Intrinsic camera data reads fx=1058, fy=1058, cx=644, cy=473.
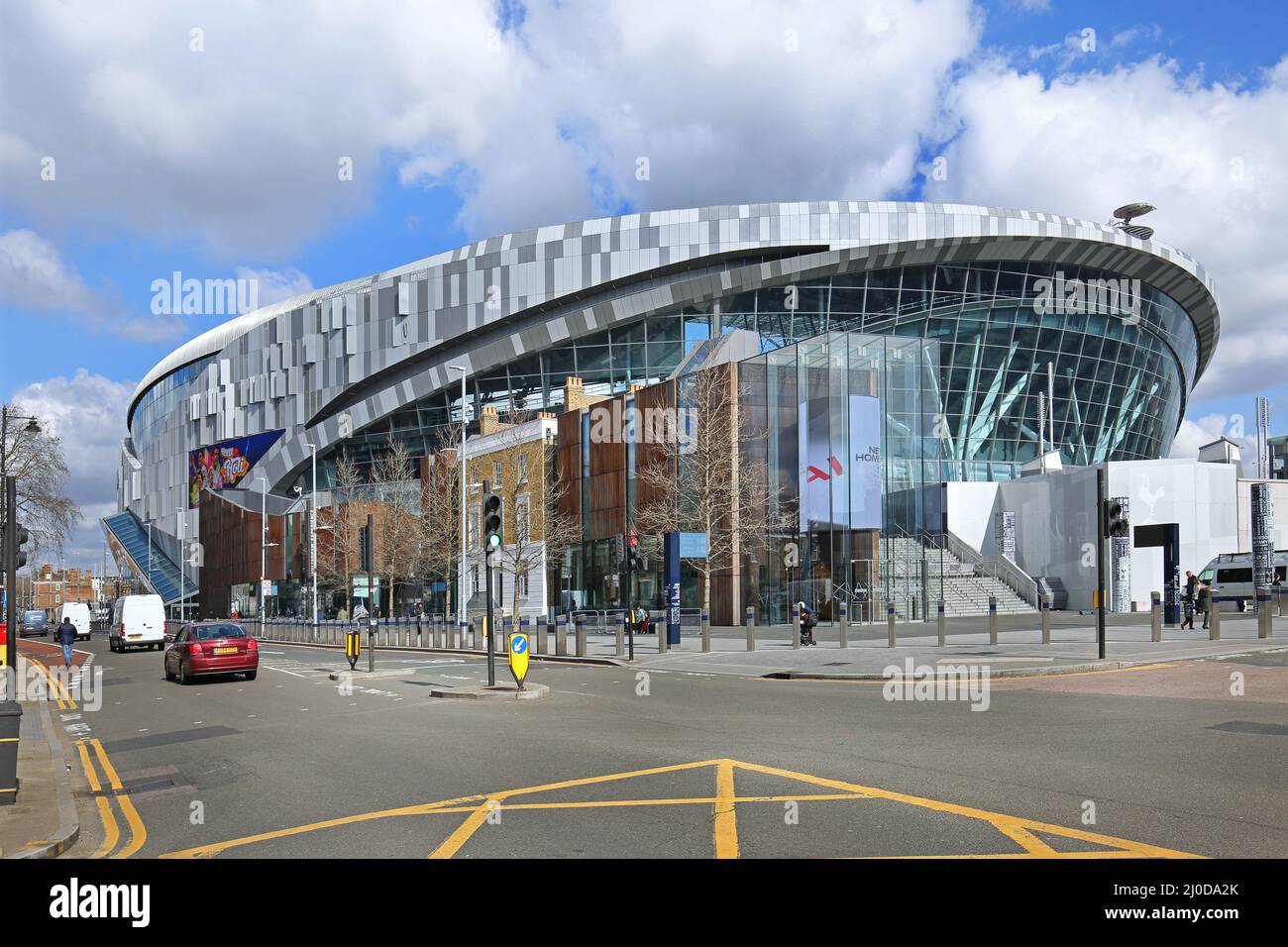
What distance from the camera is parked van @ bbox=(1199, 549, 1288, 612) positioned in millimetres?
39344

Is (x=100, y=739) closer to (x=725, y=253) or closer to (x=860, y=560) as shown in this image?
(x=860, y=560)

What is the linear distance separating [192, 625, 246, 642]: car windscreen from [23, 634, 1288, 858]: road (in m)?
7.00

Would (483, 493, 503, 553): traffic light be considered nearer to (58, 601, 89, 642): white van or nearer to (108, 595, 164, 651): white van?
(108, 595, 164, 651): white van

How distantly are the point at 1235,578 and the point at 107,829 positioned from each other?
4102 centimetres

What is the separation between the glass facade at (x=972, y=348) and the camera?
7012 cm

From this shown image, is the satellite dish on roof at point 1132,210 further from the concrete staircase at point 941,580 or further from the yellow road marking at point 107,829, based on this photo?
the yellow road marking at point 107,829

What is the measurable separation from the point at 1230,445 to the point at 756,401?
80.0 feet

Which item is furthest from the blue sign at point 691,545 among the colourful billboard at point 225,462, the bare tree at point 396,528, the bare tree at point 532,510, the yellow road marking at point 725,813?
the colourful billboard at point 225,462

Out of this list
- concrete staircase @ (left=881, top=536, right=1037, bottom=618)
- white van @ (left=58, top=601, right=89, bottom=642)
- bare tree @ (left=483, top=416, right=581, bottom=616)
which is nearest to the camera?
concrete staircase @ (left=881, top=536, right=1037, bottom=618)

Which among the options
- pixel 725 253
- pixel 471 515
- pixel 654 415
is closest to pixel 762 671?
pixel 654 415

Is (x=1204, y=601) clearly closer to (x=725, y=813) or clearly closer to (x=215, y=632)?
(x=215, y=632)

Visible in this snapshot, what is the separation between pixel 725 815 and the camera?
8.38 m

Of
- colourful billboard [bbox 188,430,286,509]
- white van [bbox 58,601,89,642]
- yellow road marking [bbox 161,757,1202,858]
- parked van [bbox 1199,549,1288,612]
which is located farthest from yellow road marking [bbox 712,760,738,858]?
colourful billboard [bbox 188,430,286,509]

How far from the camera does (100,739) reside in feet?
52.1
